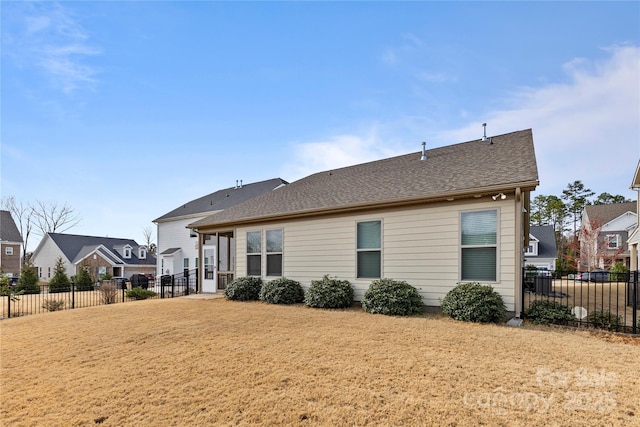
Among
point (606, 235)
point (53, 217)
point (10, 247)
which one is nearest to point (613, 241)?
point (606, 235)

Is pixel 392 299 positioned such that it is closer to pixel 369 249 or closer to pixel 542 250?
pixel 369 249

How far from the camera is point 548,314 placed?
7.09m

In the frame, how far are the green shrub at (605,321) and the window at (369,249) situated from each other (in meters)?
4.65

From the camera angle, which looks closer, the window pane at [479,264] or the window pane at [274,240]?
the window pane at [479,264]

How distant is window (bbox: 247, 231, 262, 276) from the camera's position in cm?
1226

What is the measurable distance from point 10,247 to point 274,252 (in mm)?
36224

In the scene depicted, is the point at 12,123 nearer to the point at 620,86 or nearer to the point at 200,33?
the point at 200,33

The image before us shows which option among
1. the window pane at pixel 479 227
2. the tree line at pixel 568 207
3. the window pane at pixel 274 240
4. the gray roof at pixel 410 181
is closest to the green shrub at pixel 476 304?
the window pane at pixel 479 227

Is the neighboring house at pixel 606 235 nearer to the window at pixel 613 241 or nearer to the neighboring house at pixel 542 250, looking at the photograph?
the window at pixel 613 241

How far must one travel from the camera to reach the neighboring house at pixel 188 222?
2247 centimetres

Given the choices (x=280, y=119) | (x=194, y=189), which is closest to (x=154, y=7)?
(x=280, y=119)

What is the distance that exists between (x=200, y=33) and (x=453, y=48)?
8.44m

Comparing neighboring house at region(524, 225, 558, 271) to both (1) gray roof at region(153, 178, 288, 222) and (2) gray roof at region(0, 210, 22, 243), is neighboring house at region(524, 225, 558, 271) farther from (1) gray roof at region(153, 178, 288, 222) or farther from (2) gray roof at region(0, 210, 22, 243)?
(2) gray roof at region(0, 210, 22, 243)

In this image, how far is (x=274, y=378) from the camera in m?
3.99
